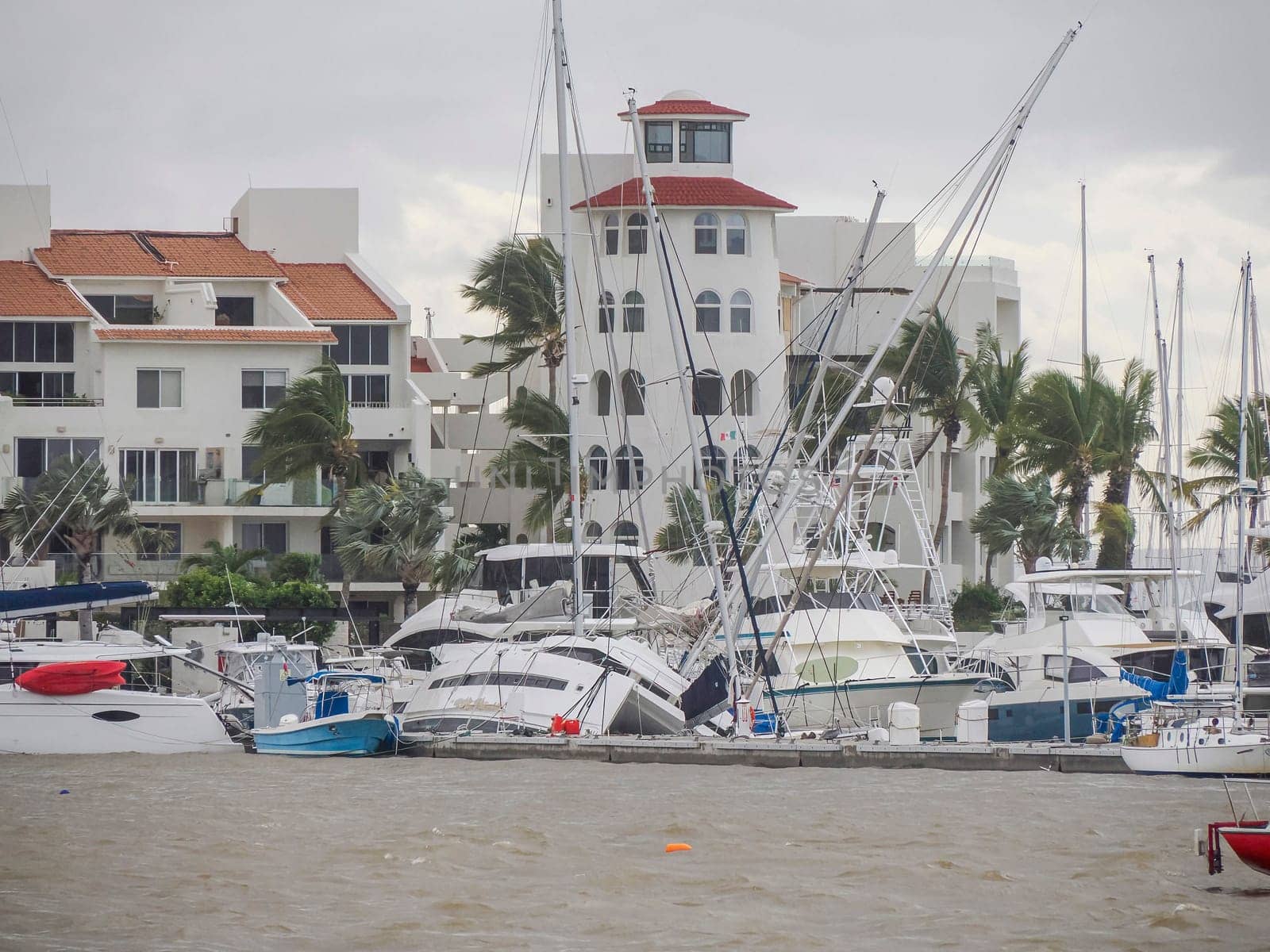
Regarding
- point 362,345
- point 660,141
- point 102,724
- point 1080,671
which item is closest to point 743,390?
point 660,141

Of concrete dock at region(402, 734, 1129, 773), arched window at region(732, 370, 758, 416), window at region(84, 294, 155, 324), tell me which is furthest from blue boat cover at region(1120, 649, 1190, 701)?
window at region(84, 294, 155, 324)

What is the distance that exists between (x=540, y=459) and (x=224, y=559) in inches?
416

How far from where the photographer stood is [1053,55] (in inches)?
1238

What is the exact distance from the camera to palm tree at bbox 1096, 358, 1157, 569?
62562mm

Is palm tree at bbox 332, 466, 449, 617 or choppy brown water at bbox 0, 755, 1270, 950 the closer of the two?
choppy brown water at bbox 0, 755, 1270, 950

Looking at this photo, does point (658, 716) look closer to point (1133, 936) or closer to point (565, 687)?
point (565, 687)

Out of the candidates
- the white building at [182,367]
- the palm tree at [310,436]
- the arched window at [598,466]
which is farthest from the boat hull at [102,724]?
the arched window at [598,466]

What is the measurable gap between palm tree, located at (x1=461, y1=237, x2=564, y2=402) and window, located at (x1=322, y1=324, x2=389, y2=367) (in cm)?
317

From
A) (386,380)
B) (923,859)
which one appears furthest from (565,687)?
(386,380)

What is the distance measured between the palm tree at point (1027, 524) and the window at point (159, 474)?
24712 millimetres

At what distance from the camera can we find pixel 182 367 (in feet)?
211

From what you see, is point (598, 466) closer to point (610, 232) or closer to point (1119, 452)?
→ point (610, 232)

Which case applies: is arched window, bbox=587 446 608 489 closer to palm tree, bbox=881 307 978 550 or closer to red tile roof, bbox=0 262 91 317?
palm tree, bbox=881 307 978 550

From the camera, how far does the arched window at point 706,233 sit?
68000 millimetres
